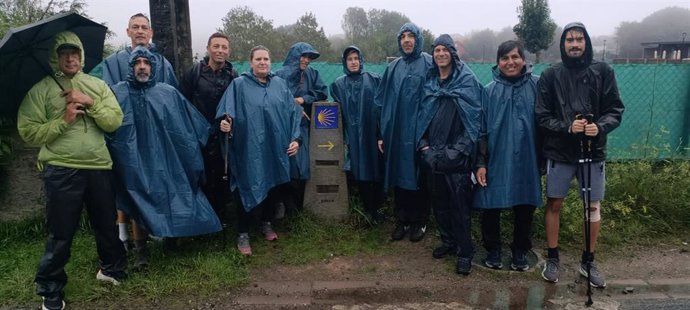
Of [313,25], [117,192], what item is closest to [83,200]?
[117,192]

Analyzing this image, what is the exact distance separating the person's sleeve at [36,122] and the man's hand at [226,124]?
3.79 feet

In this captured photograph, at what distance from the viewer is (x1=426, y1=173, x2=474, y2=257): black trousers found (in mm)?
3719

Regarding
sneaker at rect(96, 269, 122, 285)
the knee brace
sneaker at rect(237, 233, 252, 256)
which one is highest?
the knee brace

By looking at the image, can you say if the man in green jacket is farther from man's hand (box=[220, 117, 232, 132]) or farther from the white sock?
man's hand (box=[220, 117, 232, 132])

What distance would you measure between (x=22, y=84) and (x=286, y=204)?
246 cm

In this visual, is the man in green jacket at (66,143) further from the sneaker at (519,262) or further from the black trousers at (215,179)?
the sneaker at (519,262)

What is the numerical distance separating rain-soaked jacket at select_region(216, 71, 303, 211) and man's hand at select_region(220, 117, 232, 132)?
4 centimetres

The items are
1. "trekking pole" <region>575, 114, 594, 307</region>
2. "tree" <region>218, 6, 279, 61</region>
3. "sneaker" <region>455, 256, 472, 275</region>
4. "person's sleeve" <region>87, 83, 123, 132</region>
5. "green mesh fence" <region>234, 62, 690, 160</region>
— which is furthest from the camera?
"tree" <region>218, 6, 279, 61</region>

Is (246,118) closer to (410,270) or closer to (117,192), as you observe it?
(117,192)

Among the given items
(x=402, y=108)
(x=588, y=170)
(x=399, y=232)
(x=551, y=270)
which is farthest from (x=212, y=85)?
(x=551, y=270)

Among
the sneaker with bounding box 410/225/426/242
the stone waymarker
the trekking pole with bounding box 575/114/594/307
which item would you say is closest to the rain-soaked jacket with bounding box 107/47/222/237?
the stone waymarker

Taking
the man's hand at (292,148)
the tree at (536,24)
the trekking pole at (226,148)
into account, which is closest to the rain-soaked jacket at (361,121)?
the man's hand at (292,148)

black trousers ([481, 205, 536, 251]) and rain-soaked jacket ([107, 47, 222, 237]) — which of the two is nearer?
rain-soaked jacket ([107, 47, 222, 237])

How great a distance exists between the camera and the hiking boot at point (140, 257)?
3.77 metres
